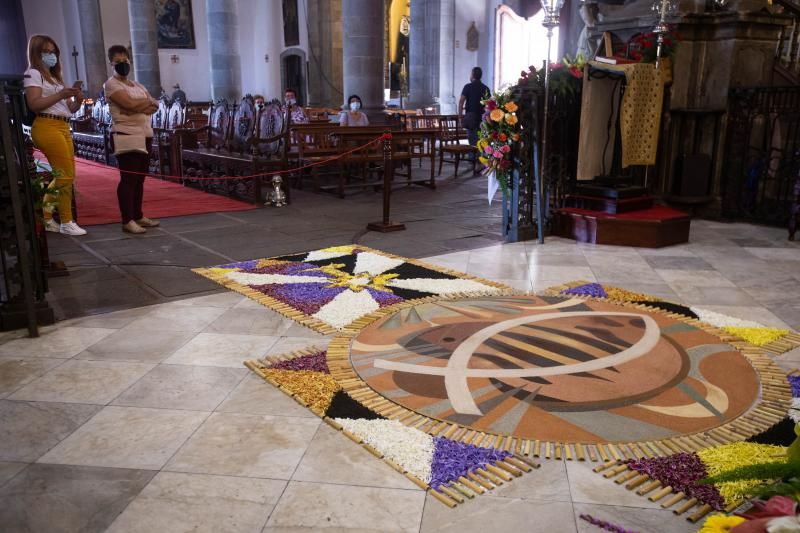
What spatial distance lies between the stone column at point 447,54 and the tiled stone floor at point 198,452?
52.6ft

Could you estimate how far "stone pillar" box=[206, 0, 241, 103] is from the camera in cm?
1658

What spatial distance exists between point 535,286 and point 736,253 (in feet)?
7.05

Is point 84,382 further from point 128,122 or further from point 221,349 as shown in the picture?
point 128,122

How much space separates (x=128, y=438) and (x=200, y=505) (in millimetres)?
574

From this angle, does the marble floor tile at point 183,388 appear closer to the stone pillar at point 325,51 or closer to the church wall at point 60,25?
the stone pillar at point 325,51

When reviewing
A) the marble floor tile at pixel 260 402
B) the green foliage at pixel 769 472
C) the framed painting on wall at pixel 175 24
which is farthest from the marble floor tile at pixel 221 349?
the framed painting on wall at pixel 175 24

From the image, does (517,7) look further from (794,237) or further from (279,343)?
(279,343)

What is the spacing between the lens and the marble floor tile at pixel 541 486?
81.5 inches

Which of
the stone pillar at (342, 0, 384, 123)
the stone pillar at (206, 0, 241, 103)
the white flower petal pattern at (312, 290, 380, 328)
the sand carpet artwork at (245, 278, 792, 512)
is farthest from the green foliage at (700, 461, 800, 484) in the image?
the stone pillar at (206, 0, 241, 103)

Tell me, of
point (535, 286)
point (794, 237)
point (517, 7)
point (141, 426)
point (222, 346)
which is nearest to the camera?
point (141, 426)

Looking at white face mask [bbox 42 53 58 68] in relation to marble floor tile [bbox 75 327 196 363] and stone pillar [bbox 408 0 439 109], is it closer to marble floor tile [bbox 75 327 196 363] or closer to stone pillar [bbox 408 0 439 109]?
marble floor tile [bbox 75 327 196 363]

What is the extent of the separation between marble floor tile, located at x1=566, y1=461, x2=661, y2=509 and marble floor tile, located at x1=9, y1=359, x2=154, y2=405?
74.0 inches

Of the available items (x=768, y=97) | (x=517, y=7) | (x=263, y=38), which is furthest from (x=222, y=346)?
(x=263, y=38)

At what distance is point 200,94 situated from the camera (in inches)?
929
